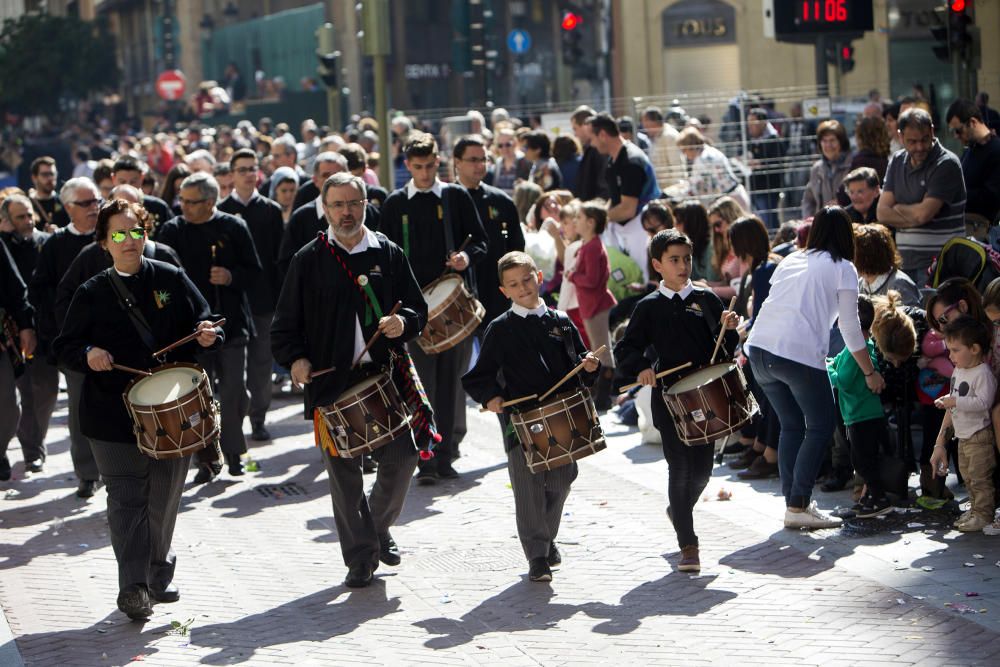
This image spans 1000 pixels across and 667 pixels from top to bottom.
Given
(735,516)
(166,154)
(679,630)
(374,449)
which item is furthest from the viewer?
(166,154)

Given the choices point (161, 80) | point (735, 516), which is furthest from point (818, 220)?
point (161, 80)

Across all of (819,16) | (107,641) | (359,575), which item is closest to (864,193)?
(359,575)

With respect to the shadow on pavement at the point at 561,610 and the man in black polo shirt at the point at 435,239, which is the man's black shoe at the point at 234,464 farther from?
the shadow on pavement at the point at 561,610

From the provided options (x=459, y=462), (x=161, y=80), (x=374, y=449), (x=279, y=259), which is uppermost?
(x=161, y=80)

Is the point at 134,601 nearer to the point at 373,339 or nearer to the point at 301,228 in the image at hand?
the point at 373,339

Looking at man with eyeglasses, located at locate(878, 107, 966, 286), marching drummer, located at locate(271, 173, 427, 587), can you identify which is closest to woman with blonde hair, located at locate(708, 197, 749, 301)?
man with eyeglasses, located at locate(878, 107, 966, 286)

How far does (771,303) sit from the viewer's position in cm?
878

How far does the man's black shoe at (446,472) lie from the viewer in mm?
11008

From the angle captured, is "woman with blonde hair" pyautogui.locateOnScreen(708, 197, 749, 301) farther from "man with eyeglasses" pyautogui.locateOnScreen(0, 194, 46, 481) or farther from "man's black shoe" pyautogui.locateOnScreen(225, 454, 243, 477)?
"man with eyeglasses" pyautogui.locateOnScreen(0, 194, 46, 481)

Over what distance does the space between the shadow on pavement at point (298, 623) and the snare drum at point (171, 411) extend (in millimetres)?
896

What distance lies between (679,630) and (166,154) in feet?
64.8

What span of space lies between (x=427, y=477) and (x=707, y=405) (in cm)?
333

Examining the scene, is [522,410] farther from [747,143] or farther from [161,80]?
[161,80]

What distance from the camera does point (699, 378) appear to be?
26.6 ft
